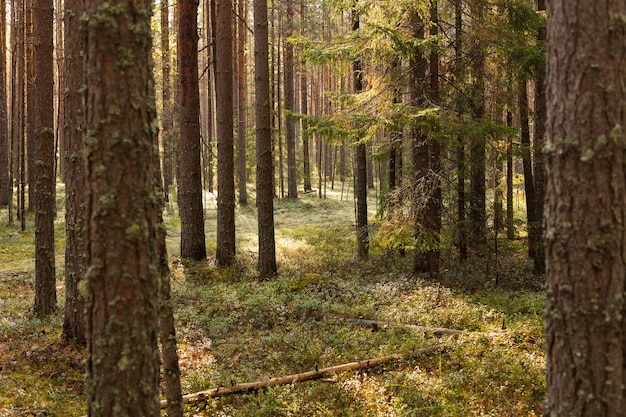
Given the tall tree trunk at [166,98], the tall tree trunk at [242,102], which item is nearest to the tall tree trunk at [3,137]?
the tall tree trunk at [166,98]

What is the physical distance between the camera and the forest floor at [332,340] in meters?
6.00

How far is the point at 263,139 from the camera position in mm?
12664

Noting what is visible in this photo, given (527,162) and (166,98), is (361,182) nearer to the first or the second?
(527,162)

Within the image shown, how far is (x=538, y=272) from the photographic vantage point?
12.5m

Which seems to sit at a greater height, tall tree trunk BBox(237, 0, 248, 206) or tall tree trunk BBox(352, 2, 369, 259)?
tall tree trunk BBox(237, 0, 248, 206)

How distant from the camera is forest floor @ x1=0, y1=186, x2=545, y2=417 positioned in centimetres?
600

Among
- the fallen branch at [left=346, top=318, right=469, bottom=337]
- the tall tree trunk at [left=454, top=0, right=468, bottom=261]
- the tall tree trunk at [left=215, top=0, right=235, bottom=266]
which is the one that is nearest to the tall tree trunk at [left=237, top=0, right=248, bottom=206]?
the tall tree trunk at [left=215, top=0, right=235, bottom=266]

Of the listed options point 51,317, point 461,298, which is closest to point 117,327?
point 51,317

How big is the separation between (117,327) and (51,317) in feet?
21.4

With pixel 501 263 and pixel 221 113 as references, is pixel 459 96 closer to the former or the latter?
pixel 501 263

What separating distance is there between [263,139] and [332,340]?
605 cm

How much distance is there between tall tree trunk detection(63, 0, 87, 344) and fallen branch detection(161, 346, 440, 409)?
2321 mm

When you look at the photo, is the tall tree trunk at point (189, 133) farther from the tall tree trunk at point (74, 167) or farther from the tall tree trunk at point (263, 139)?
the tall tree trunk at point (74, 167)

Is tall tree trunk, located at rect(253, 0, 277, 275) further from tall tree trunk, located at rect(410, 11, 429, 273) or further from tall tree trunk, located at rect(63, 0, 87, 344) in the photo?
tall tree trunk, located at rect(63, 0, 87, 344)
